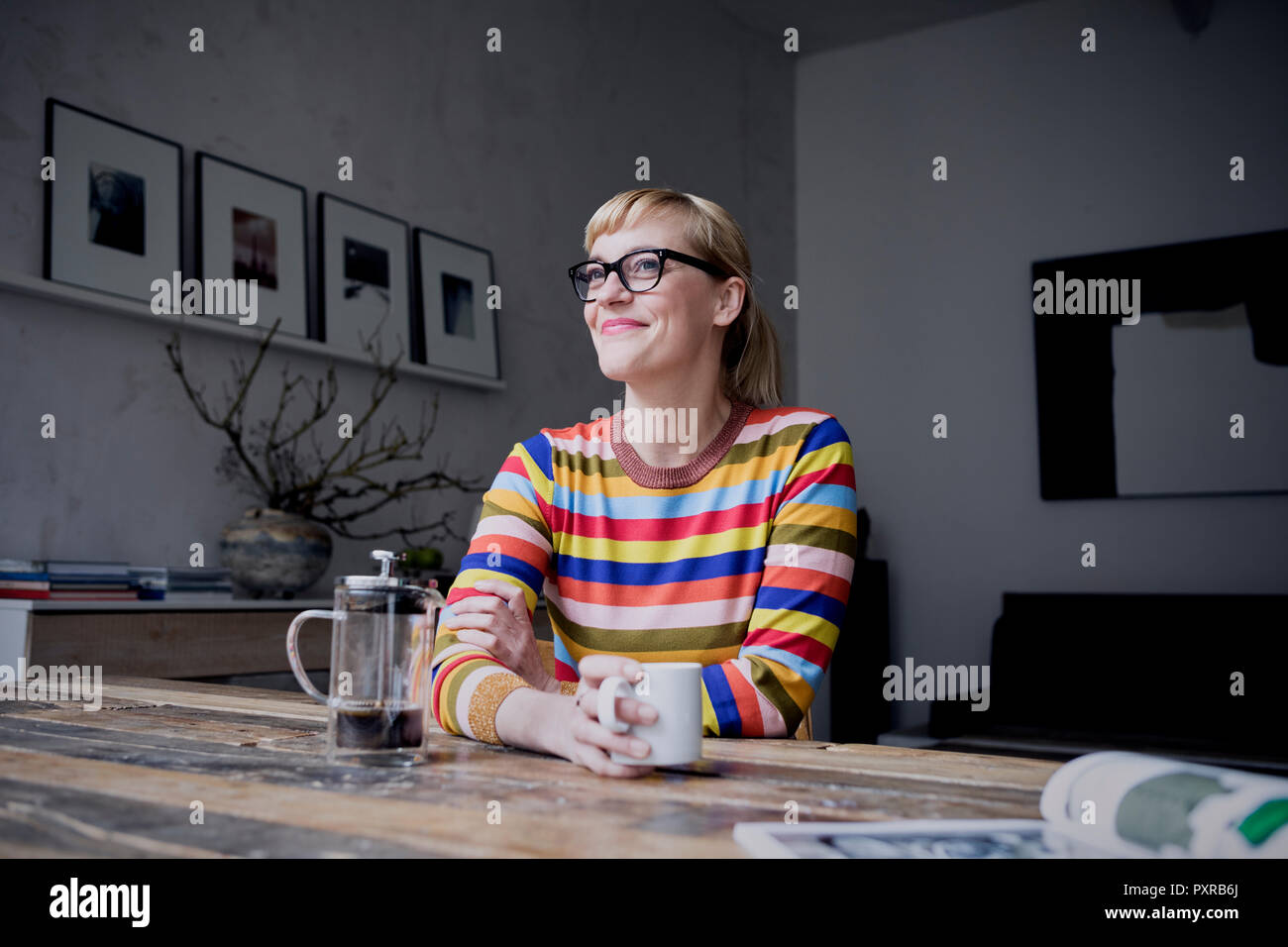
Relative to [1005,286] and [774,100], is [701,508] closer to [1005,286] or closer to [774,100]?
[1005,286]

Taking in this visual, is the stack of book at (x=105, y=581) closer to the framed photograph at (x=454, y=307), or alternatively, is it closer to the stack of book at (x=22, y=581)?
the stack of book at (x=22, y=581)

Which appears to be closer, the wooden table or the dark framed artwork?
the wooden table

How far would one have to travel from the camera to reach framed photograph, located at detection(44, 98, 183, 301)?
94.3 inches

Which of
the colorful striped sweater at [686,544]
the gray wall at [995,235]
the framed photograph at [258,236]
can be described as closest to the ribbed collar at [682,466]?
the colorful striped sweater at [686,544]

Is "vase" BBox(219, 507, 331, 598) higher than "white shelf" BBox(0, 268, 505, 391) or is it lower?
lower

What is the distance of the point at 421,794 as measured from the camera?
72 cm

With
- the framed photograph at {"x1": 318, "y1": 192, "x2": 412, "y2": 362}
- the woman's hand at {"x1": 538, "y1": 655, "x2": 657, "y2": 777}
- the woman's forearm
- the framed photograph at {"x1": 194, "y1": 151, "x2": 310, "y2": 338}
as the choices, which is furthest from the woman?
the framed photograph at {"x1": 318, "y1": 192, "x2": 412, "y2": 362}

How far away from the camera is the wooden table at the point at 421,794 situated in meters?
0.59

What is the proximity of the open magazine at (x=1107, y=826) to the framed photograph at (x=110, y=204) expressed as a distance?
7.83 ft

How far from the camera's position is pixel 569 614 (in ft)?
4.76

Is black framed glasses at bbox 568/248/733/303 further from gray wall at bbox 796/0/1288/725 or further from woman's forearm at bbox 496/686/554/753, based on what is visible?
gray wall at bbox 796/0/1288/725

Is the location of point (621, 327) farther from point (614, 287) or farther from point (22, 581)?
point (22, 581)

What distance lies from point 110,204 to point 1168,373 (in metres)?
3.97
